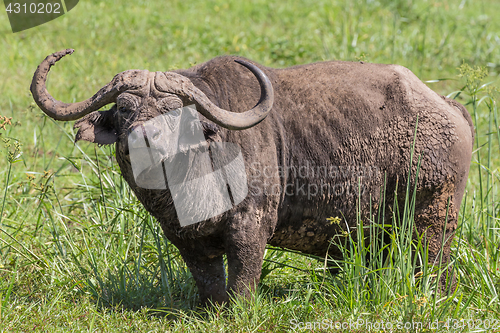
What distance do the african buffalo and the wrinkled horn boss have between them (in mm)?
16

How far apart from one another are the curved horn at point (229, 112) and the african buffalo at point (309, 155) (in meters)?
0.14

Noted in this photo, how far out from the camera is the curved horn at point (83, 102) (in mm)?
3531

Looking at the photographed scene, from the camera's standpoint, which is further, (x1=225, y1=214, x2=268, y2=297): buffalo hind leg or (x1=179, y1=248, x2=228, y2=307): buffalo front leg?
(x1=179, y1=248, x2=228, y2=307): buffalo front leg

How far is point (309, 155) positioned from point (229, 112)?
829mm

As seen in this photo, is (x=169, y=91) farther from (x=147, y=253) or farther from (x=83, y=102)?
(x=147, y=253)

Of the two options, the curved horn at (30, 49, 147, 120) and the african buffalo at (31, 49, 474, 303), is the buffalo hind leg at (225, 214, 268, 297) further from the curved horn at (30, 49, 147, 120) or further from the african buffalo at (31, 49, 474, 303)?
the curved horn at (30, 49, 147, 120)

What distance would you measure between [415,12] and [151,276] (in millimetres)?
9467

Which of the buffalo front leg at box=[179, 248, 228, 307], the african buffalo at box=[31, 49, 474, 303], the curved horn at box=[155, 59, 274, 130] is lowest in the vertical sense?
the buffalo front leg at box=[179, 248, 228, 307]

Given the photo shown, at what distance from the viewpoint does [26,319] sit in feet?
13.1

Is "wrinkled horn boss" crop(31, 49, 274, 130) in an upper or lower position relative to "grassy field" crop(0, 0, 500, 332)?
upper

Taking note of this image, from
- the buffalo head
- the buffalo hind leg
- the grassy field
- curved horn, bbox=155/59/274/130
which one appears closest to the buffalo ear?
the buffalo head

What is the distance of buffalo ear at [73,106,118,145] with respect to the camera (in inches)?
143

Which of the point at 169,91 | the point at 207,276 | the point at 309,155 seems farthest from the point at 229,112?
the point at 207,276

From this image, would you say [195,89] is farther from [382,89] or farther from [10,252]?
[10,252]
